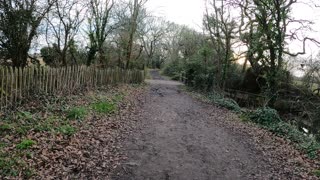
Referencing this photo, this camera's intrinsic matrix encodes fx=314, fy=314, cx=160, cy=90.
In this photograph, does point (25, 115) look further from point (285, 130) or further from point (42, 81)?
point (285, 130)

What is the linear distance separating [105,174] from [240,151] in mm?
4215

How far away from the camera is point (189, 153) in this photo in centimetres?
796

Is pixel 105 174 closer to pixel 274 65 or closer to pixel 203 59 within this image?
pixel 274 65

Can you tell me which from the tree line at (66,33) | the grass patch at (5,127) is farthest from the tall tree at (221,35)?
the grass patch at (5,127)

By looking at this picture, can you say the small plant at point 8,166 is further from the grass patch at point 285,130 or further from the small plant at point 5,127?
the grass patch at point 285,130

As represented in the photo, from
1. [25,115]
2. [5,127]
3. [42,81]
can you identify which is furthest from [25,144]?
[42,81]

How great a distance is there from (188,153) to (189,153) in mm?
26

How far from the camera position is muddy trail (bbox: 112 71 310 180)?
6602 millimetres

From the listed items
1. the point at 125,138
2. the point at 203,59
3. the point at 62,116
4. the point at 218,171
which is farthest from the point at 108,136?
the point at 203,59

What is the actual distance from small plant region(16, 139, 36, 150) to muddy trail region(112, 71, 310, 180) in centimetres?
199

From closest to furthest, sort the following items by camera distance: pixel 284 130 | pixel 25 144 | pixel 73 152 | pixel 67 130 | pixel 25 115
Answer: pixel 25 144 < pixel 73 152 < pixel 67 130 < pixel 25 115 < pixel 284 130

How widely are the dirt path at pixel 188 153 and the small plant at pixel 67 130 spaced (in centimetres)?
143

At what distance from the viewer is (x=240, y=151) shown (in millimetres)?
8758

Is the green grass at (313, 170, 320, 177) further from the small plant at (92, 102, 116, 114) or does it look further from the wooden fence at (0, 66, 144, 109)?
the wooden fence at (0, 66, 144, 109)
